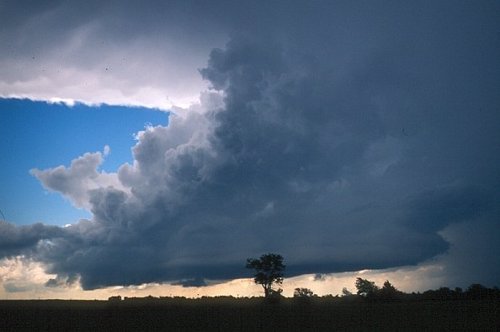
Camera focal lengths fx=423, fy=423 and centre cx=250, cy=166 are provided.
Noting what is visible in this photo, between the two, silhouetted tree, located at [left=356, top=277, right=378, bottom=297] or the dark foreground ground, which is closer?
the dark foreground ground

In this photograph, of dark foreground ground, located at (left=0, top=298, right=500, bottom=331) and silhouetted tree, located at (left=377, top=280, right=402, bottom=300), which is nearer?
dark foreground ground, located at (left=0, top=298, right=500, bottom=331)

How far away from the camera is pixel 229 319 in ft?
263

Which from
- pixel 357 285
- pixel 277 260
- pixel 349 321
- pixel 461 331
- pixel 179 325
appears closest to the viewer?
pixel 461 331

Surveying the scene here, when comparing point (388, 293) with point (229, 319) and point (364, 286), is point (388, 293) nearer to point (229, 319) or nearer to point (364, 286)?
point (364, 286)

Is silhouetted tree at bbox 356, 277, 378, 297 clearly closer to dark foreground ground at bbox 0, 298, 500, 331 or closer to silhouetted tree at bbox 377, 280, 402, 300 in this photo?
silhouetted tree at bbox 377, 280, 402, 300

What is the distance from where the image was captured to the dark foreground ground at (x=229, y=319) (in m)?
71.4

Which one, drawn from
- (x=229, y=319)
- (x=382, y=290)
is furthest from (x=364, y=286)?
(x=229, y=319)

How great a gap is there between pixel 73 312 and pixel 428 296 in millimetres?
130908

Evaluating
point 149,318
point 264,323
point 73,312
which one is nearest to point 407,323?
point 264,323

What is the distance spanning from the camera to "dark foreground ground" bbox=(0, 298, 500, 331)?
71.4m

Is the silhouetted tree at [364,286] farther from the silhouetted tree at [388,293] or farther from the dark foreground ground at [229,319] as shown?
the dark foreground ground at [229,319]

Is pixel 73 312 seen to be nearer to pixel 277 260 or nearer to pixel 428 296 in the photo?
pixel 277 260

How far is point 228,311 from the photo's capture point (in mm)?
83625

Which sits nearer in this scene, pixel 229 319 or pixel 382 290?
pixel 229 319
